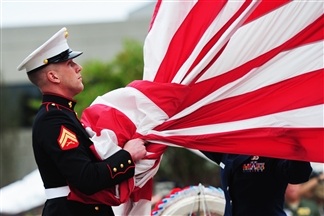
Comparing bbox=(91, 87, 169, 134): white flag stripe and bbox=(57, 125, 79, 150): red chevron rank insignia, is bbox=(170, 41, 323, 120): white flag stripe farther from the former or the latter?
bbox=(57, 125, 79, 150): red chevron rank insignia

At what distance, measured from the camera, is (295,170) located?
140 inches

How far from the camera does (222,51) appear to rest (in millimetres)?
3502

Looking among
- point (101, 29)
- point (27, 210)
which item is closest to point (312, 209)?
point (27, 210)

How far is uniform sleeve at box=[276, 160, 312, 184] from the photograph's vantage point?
3562 mm

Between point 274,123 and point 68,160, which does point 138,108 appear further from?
point 274,123

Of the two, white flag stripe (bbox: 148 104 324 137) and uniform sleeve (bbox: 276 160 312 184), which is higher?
white flag stripe (bbox: 148 104 324 137)

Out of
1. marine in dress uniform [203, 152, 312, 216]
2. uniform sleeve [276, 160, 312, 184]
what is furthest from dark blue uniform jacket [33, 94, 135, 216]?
uniform sleeve [276, 160, 312, 184]

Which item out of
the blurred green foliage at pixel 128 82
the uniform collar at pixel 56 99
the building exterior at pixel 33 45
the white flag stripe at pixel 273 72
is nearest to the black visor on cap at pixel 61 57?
the uniform collar at pixel 56 99

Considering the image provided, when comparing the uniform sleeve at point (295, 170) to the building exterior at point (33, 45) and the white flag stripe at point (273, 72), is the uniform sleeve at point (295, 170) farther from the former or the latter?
the building exterior at point (33, 45)

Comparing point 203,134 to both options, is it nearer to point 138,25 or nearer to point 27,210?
point 27,210

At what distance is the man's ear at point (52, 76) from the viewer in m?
3.30

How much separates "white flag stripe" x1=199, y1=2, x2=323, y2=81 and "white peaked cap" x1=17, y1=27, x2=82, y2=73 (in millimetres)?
841

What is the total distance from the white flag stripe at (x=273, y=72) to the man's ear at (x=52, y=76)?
0.71 meters

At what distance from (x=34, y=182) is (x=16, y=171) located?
38.4 feet
